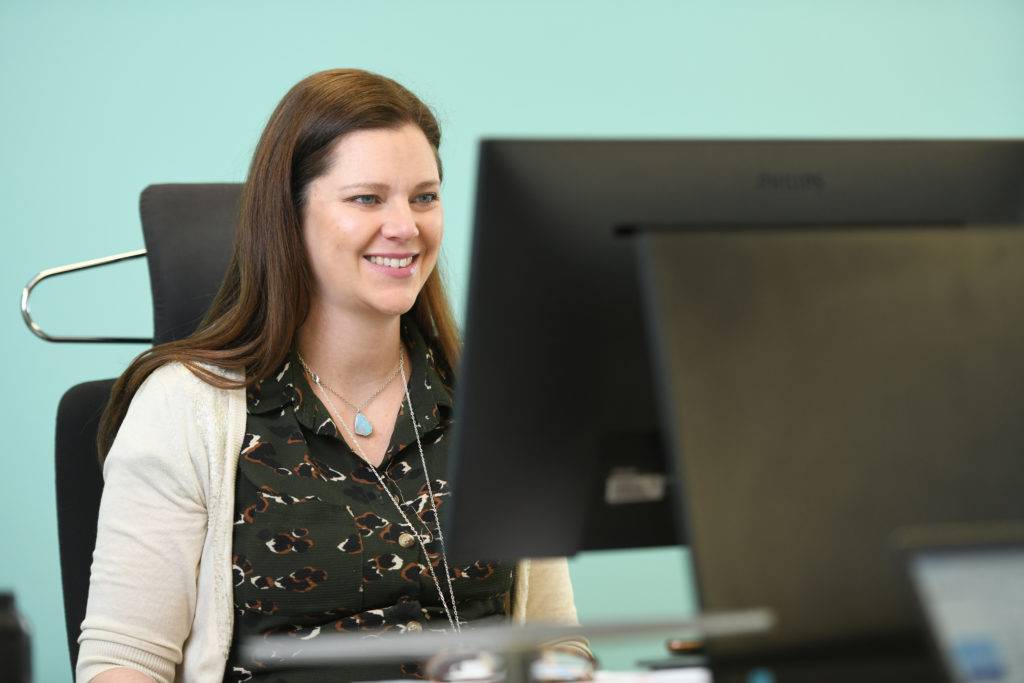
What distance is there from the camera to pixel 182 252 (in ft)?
5.25

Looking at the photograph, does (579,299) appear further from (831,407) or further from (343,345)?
(343,345)

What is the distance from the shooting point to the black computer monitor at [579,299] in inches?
33.0

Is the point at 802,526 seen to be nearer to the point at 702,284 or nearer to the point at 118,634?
the point at 702,284

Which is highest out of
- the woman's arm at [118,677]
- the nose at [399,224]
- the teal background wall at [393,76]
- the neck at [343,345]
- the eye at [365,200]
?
the teal background wall at [393,76]

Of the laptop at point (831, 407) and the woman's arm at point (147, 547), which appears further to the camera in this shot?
the woman's arm at point (147, 547)

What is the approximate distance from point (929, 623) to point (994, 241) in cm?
29

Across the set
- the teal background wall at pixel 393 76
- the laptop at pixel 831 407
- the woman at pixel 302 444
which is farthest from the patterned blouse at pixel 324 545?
the teal background wall at pixel 393 76

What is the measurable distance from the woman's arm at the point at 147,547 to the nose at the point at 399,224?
0.34m

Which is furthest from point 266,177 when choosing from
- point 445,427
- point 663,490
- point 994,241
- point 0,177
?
point 0,177

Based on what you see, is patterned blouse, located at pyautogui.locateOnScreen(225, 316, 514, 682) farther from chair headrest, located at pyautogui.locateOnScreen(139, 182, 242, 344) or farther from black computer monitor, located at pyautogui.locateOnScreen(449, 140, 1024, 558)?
black computer monitor, located at pyautogui.locateOnScreen(449, 140, 1024, 558)

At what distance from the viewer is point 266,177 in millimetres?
1590

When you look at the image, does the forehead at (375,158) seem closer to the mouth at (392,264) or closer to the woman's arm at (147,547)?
the mouth at (392,264)

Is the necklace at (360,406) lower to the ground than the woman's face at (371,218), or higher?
lower

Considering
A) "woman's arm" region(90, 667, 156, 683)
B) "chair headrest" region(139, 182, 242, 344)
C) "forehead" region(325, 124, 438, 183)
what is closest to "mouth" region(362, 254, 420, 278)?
"forehead" region(325, 124, 438, 183)
